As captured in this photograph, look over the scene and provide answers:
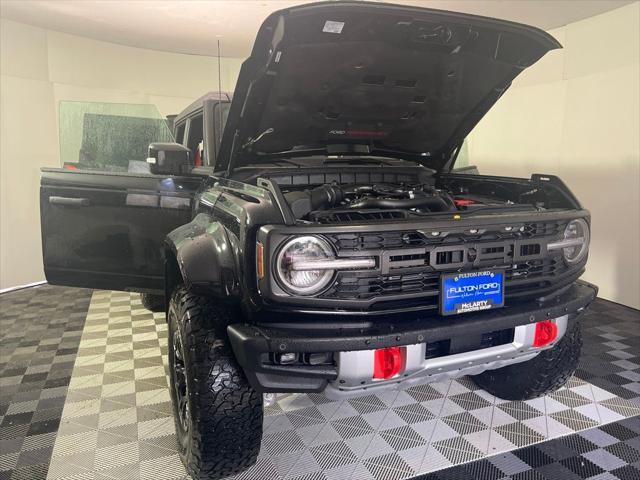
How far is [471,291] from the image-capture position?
1.80 meters

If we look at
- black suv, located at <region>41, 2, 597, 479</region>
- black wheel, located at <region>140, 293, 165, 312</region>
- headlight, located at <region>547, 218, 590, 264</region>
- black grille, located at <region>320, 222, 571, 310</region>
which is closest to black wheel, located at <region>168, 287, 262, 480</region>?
black suv, located at <region>41, 2, 597, 479</region>

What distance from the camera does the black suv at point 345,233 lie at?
1649 millimetres

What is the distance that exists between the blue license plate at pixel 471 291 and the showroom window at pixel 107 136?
7.95 ft

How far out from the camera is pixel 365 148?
2.80m

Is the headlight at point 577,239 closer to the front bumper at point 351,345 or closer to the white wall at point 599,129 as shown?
the front bumper at point 351,345

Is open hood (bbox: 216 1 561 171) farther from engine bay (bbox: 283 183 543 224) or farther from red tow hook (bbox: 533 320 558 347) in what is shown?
red tow hook (bbox: 533 320 558 347)

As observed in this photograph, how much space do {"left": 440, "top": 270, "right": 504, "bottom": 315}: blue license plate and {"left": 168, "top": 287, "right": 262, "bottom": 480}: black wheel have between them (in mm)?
776

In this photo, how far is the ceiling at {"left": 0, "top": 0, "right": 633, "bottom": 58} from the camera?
4262 mm

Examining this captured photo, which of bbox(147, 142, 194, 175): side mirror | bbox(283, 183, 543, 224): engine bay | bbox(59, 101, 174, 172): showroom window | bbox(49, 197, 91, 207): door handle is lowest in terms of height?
bbox(49, 197, 91, 207): door handle

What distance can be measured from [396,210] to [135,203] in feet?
5.54

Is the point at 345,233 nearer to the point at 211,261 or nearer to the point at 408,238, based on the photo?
the point at 408,238

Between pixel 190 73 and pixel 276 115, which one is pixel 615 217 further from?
pixel 190 73

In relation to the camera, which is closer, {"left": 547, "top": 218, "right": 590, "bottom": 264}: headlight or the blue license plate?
the blue license plate

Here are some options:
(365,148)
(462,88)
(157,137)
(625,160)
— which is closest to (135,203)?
(157,137)
